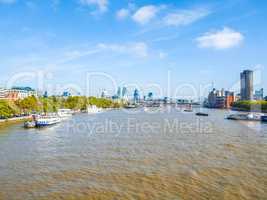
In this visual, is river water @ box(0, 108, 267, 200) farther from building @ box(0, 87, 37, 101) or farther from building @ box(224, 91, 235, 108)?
building @ box(224, 91, 235, 108)

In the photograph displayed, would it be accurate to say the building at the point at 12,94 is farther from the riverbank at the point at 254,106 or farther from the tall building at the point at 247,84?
the tall building at the point at 247,84

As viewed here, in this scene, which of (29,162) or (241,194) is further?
(29,162)

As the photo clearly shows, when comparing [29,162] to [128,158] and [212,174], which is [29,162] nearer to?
[128,158]

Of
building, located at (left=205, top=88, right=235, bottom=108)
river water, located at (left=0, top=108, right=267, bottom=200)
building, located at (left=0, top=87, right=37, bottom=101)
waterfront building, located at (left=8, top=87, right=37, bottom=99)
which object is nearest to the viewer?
river water, located at (left=0, top=108, right=267, bottom=200)

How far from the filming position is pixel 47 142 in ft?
84.5

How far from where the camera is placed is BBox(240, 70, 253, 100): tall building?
138m

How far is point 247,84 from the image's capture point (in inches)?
5531

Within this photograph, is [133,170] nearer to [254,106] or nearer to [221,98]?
[254,106]

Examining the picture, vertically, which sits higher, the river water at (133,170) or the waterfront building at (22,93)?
the waterfront building at (22,93)

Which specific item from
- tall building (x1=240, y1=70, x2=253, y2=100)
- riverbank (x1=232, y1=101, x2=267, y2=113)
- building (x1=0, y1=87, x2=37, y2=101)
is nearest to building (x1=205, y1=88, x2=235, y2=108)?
tall building (x1=240, y1=70, x2=253, y2=100)

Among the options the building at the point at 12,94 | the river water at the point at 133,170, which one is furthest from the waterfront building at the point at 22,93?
the river water at the point at 133,170

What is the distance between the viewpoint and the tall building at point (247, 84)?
138m

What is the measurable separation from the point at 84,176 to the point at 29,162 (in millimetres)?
4788

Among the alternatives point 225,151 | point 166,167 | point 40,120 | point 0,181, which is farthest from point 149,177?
point 40,120
